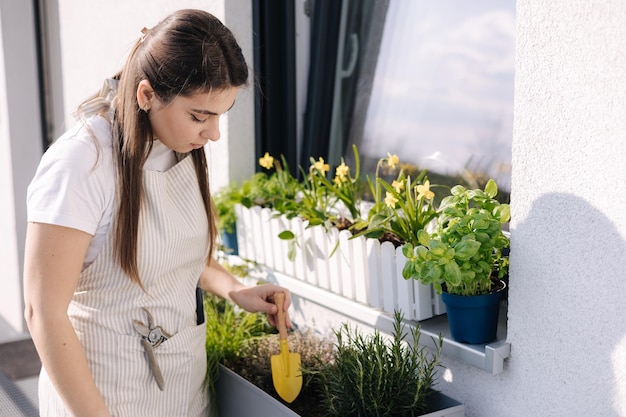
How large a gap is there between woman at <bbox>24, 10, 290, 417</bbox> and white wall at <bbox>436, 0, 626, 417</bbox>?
57 cm

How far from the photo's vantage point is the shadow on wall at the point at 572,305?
120 centimetres

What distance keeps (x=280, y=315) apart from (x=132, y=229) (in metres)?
0.45

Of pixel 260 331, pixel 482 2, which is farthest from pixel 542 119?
pixel 260 331

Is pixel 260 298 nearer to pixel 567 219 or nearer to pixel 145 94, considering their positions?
pixel 145 94

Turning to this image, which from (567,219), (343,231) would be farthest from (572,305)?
(343,231)

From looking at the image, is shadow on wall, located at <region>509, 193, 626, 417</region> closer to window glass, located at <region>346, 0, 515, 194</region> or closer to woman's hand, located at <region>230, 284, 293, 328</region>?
window glass, located at <region>346, 0, 515, 194</region>

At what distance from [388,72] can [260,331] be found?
85 cm

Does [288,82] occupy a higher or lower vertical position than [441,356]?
higher

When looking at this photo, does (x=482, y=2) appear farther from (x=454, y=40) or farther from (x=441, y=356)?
(x=441, y=356)

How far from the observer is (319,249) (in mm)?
1862

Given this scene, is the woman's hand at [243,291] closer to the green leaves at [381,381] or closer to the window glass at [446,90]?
the green leaves at [381,381]

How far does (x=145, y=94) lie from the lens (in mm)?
1319

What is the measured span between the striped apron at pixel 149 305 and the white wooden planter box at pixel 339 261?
0.38 metres

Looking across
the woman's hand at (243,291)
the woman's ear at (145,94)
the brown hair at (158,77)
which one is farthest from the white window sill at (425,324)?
the woman's ear at (145,94)
